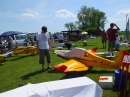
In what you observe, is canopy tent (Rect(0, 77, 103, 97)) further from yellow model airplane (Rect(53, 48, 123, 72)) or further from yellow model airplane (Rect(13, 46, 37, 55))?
yellow model airplane (Rect(13, 46, 37, 55))

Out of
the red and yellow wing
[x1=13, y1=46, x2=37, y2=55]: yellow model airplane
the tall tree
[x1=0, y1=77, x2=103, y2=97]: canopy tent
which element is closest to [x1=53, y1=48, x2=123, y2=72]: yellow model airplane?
the red and yellow wing

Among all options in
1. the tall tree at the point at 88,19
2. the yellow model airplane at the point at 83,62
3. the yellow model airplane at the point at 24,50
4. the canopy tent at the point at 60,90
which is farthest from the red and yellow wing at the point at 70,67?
the tall tree at the point at 88,19

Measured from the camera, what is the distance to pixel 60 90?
9.23 feet

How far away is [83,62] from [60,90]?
14.6ft

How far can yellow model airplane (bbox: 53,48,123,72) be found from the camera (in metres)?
6.11

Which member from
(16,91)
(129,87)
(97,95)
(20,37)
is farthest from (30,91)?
(20,37)

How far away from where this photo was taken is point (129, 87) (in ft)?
15.9

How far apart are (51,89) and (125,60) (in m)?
2.26

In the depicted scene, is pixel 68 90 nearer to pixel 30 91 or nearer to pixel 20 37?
pixel 30 91

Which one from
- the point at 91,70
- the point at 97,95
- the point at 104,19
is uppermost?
the point at 104,19

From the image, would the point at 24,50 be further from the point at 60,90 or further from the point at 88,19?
the point at 88,19


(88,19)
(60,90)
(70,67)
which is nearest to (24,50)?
(70,67)

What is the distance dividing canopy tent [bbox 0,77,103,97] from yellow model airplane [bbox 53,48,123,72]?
2.87 metres

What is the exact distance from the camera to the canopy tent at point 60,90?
8.60 ft
